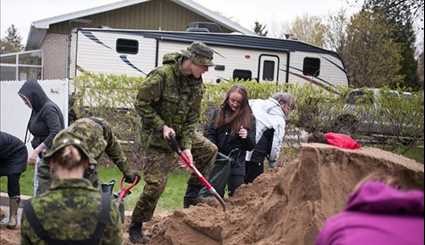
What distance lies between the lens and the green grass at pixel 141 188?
908 cm

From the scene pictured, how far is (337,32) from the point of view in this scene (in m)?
37.1

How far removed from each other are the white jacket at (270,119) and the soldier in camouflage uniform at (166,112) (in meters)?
1.18

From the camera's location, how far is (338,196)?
4.54m

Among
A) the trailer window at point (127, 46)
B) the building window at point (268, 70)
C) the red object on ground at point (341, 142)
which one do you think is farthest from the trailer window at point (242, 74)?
the red object on ground at point (341, 142)

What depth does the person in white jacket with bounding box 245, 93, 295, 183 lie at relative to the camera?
7.59m

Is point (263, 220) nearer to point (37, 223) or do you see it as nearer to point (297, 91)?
point (37, 223)

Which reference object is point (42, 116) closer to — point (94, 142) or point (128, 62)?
point (94, 142)

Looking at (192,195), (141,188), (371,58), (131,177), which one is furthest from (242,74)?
(371,58)

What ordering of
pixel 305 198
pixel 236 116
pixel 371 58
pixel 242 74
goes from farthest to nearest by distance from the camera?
1. pixel 371 58
2. pixel 242 74
3. pixel 236 116
4. pixel 305 198

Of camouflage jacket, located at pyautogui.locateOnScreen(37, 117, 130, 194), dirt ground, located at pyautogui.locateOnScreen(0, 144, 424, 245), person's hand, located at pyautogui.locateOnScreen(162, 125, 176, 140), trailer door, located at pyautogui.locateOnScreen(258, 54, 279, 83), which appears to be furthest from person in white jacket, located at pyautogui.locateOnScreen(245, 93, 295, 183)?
trailer door, located at pyautogui.locateOnScreen(258, 54, 279, 83)

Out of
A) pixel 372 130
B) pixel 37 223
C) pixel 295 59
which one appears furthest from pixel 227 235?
pixel 295 59

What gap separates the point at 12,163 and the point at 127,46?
29.6 feet

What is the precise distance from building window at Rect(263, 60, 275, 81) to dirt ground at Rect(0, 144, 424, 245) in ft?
36.9

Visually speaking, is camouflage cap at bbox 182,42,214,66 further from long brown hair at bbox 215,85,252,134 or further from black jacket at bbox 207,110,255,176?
black jacket at bbox 207,110,255,176
